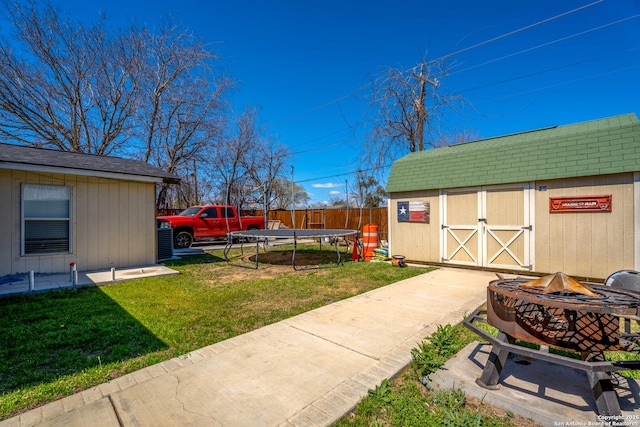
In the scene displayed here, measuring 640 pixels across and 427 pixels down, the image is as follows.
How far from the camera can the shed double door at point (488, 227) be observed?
6.40 metres

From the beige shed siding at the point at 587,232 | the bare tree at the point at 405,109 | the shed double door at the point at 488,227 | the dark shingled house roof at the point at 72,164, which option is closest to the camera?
the beige shed siding at the point at 587,232

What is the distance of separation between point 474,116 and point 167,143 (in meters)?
15.3

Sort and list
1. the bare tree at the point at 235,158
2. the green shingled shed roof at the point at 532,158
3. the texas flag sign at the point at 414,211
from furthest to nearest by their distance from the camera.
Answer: the bare tree at the point at 235,158
the texas flag sign at the point at 414,211
the green shingled shed roof at the point at 532,158

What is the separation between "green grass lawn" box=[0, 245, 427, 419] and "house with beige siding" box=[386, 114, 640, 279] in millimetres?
1789

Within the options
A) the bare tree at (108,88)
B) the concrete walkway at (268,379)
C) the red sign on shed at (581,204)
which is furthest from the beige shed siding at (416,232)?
the bare tree at (108,88)

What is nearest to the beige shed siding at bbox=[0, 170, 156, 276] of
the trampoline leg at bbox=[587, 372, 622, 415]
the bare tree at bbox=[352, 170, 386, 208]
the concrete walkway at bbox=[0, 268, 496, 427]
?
the concrete walkway at bbox=[0, 268, 496, 427]

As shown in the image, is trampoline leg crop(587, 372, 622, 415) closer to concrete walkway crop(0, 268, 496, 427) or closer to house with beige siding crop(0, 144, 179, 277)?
concrete walkway crop(0, 268, 496, 427)

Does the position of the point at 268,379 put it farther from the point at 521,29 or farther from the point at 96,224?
the point at 521,29

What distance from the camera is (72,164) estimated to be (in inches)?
251

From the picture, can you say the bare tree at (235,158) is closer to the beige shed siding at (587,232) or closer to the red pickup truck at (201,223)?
the red pickup truck at (201,223)

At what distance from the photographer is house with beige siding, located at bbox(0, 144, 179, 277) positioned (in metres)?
5.72

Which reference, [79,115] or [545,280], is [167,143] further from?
[545,280]

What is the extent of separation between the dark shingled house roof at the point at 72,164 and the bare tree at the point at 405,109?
8488 millimetres

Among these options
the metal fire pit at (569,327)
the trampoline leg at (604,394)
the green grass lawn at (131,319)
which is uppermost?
the metal fire pit at (569,327)
